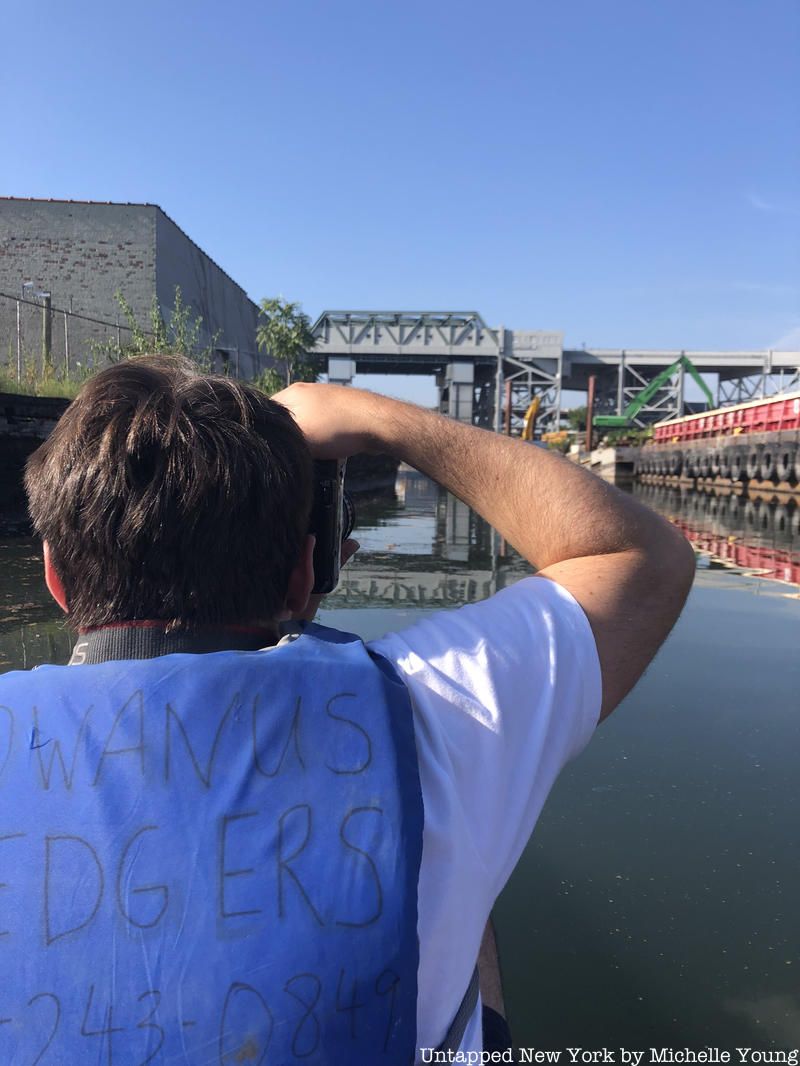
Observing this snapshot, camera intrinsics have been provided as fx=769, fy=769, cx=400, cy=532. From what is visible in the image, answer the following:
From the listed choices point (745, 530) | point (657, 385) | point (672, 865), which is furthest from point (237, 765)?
point (657, 385)

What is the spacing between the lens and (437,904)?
0.79 metres

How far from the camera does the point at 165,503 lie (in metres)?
0.85

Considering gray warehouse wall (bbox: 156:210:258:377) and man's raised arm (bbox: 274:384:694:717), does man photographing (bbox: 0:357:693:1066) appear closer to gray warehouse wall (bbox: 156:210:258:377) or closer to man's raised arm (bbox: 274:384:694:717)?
man's raised arm (bbox: 274:384:694:717)

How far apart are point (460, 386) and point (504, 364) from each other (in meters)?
3.81

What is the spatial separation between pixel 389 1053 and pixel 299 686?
0.37 m

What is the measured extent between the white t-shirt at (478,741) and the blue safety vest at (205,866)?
5cm

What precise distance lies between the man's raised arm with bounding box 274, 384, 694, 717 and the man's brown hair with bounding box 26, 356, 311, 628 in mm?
359

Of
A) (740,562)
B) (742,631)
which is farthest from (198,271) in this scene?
(742,631)

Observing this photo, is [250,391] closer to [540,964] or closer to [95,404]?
[95,404]

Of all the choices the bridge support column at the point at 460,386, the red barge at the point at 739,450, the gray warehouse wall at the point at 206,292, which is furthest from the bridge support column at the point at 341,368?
the red barge at the point at 739,450

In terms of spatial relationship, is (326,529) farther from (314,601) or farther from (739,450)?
(739,450)

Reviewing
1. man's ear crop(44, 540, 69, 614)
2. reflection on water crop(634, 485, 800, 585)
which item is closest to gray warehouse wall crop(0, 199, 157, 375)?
reflection on water crop(634, 485, 800, 585)

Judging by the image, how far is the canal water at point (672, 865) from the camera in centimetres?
178

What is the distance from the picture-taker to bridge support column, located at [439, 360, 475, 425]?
45188 millimetres
